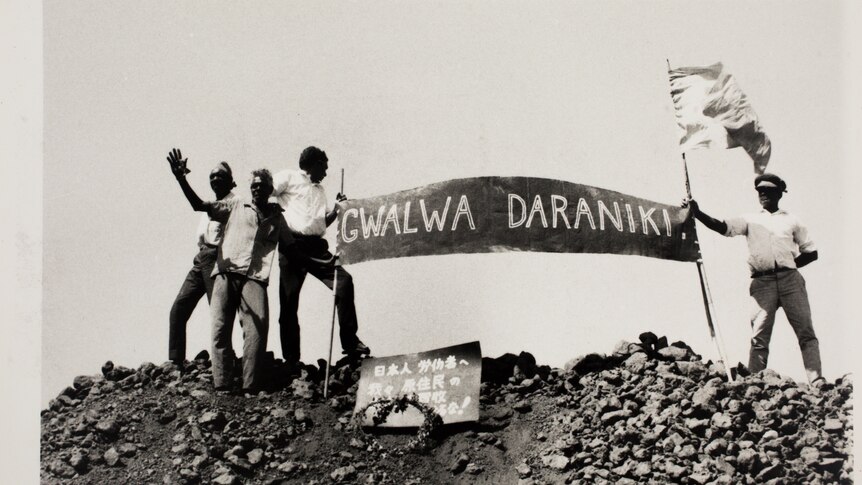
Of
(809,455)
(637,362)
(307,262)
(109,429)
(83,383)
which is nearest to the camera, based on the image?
(809,455)

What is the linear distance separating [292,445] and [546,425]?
7.69 feet

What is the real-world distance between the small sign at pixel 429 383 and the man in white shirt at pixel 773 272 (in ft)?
9.27

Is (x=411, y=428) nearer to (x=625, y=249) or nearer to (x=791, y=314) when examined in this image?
(x=625, y=249)

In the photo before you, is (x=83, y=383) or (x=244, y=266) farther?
(x=83, y=383)

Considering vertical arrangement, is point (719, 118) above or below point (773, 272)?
above

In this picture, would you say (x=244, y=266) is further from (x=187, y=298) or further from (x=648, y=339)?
(x=648, y=339)

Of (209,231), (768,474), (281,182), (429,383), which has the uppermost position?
(281,182)

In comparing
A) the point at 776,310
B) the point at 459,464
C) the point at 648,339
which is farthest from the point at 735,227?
the point at 459,464

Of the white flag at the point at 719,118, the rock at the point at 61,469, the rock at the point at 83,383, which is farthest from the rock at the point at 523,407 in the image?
the rock at the point at 83,383

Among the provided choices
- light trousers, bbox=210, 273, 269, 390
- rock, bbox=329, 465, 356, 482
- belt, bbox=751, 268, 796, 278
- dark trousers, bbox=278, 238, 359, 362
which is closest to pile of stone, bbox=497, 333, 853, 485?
belt, bbox=751, 268, 796, 278

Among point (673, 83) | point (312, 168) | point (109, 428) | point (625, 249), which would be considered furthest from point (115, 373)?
point (673, 83)

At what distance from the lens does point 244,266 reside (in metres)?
10.4

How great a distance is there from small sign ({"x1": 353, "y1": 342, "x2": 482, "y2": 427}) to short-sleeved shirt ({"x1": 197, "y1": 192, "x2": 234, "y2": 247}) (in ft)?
6.98

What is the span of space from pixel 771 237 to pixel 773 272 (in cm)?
35
